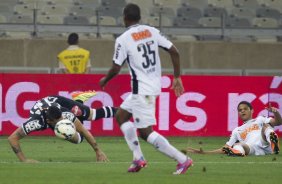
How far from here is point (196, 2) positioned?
27312mm

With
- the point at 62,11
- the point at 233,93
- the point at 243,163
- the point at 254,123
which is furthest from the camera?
the point at 62,11

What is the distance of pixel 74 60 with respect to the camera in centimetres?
2172

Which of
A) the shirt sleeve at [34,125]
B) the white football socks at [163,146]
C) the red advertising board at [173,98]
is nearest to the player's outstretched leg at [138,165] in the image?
the white football socks at [163,146]

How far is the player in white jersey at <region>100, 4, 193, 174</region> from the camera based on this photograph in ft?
40.9

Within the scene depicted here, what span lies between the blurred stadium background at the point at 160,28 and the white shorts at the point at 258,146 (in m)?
6.96

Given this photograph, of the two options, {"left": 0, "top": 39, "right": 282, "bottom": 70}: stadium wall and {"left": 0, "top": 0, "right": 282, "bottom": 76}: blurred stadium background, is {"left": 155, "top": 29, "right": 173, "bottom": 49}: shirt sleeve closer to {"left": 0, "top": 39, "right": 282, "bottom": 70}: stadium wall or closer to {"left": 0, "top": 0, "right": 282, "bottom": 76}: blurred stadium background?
{"left": 0, "top": 0, "right": 282, "bottom": 76}: blurred stadium background

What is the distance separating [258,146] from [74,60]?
5.99m

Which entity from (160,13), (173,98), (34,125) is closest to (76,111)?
(34,125)

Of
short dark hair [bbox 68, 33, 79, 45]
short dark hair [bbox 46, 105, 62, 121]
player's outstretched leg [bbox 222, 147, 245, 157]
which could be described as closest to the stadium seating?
short dark hair [bbox 68, 33, 79, 45]

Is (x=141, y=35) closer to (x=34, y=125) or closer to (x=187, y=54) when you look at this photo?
(x=34, y=125)

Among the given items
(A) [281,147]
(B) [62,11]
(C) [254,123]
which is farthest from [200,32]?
(C) [254,123]

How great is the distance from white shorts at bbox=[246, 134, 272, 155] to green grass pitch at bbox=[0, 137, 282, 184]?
0.92 feet

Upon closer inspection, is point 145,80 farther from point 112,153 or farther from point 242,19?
point 242,19

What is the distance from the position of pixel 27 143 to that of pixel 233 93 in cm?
479
